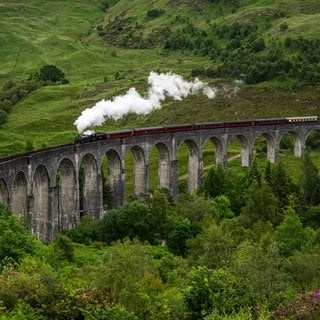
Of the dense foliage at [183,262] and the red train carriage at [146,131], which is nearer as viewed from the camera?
the dense foliage at [183,262]

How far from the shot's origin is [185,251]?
62156 mm

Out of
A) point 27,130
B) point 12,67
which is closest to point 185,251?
point 27,130

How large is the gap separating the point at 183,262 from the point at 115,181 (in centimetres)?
3235

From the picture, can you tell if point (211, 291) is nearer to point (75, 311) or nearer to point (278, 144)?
point (75, 311)

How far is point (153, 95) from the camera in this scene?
142375 mm

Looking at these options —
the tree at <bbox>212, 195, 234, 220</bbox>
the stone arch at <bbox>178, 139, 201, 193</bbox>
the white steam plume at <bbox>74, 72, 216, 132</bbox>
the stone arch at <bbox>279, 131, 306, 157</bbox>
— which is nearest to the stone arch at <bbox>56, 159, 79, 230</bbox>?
the tree at <bbox>212, 195, 234, 220</bbox>

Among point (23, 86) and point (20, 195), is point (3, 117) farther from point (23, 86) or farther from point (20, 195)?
point (20, 195)

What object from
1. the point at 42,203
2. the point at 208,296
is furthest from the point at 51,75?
the point at 208,296

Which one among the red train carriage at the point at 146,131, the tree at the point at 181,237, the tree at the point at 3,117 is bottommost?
the tree at the point at 181,237

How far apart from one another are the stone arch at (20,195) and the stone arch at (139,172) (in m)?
23.2

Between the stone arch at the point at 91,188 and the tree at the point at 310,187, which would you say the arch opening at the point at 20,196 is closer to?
the stone arch at the point at 91,188

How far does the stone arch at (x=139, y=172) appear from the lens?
8400 cm

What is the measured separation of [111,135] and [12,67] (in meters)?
132

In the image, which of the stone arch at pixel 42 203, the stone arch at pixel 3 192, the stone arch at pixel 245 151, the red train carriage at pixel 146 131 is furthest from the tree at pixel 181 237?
the stone arch at pixel 245 151
